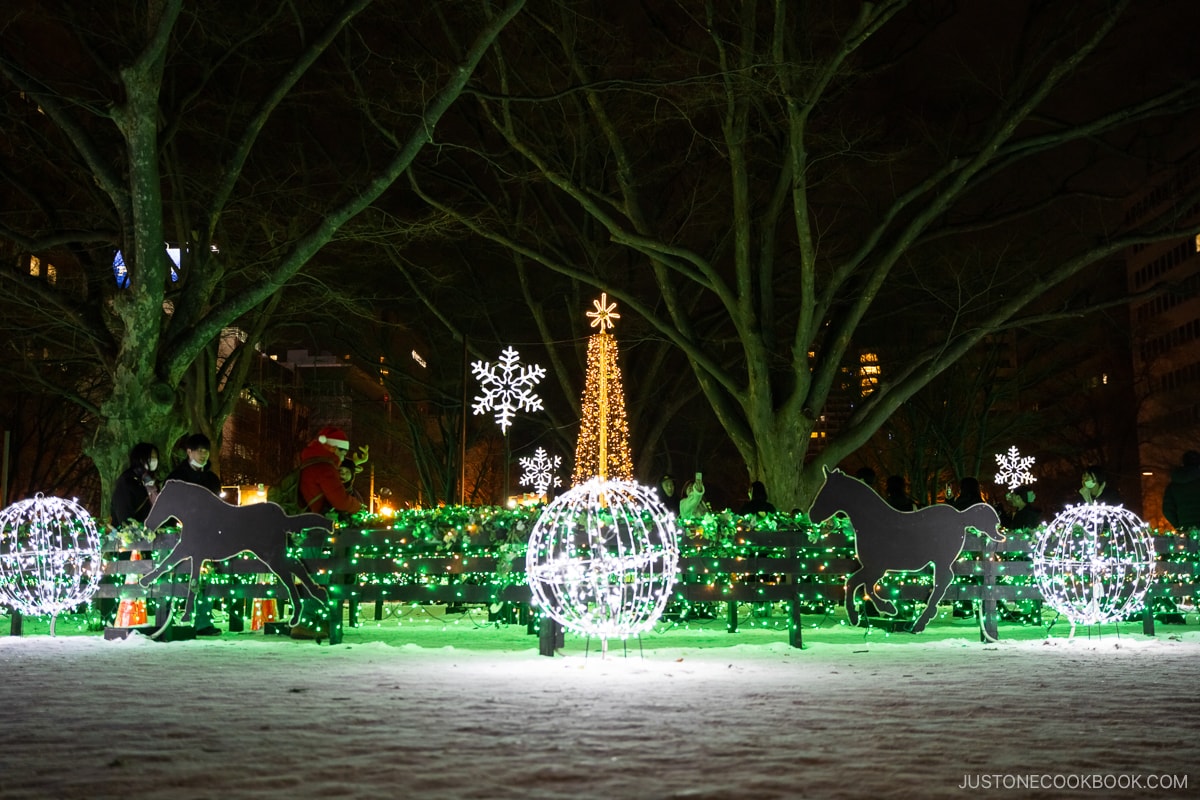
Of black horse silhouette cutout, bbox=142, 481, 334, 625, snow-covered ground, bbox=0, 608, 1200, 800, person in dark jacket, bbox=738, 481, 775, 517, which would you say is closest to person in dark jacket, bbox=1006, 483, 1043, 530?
person in dark jacket, bbox=738, 481, 775, 517

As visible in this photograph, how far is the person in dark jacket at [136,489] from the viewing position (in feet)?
48.2

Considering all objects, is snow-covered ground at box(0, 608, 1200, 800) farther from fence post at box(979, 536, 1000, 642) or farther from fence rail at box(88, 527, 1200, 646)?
fence post at box(979, 536, 1000, 642)

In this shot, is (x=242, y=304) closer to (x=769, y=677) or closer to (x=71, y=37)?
(x=71, y=37)

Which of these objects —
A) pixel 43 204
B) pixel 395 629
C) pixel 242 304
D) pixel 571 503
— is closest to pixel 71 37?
pixel 43 204

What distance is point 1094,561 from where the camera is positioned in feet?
44.6

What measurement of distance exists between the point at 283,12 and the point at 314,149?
770 centimetres

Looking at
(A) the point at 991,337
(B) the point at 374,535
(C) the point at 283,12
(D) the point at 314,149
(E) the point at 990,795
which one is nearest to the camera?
(E) the point at 990,795

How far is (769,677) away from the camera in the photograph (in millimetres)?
9602

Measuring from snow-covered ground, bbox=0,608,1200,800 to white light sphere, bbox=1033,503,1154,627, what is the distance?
1.27 m

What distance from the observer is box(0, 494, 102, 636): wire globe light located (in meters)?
14.2

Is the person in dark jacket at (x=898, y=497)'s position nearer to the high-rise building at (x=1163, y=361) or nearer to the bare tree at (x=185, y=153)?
the bare tree at (x=185, y=153)

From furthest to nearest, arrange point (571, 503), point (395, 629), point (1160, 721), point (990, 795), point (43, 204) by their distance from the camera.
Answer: point (43, 204), point (395, 629), point (571, 503), point (1160, 721), point (990, 795)

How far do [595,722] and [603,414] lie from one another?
2170 centimetres

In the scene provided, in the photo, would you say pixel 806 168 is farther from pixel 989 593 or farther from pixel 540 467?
pixel 540 467
